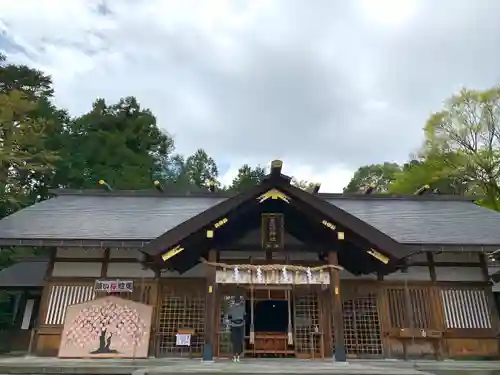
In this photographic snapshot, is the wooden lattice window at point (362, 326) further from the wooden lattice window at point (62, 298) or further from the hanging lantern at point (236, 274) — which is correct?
the wooden lattice window at point (62, 298)

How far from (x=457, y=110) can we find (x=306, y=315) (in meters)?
17.5

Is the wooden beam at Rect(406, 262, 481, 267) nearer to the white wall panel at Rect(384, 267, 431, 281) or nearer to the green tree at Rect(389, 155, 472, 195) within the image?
the white wall panel at Rect(384, 267, 431, 281)

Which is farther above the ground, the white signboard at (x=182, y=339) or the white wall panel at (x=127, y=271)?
the white wall panel at (x=127, y=271)

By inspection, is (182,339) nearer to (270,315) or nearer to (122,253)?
(122,253)

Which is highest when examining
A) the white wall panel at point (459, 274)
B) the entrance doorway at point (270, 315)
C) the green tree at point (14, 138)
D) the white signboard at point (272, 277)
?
the green tree at point (14, 138)

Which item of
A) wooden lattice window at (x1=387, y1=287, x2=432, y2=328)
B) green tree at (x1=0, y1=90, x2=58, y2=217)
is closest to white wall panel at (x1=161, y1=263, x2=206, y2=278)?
wooden lattice window at (x1=387, y1=287, x2=432, y2=328)

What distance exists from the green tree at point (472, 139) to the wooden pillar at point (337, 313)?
15.8m

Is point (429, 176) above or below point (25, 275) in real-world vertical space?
above

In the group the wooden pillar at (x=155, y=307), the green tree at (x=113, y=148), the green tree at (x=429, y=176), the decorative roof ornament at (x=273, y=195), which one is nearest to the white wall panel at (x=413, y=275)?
the decorative roof ornament at (x=273, y=195)

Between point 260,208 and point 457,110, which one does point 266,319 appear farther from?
point 457,110

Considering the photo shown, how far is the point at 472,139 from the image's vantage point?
21.7 meters

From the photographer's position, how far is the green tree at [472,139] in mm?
21125

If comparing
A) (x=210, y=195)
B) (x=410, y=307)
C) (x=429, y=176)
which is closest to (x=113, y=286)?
(x=210, y=195)

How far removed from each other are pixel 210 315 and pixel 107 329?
271 cm
